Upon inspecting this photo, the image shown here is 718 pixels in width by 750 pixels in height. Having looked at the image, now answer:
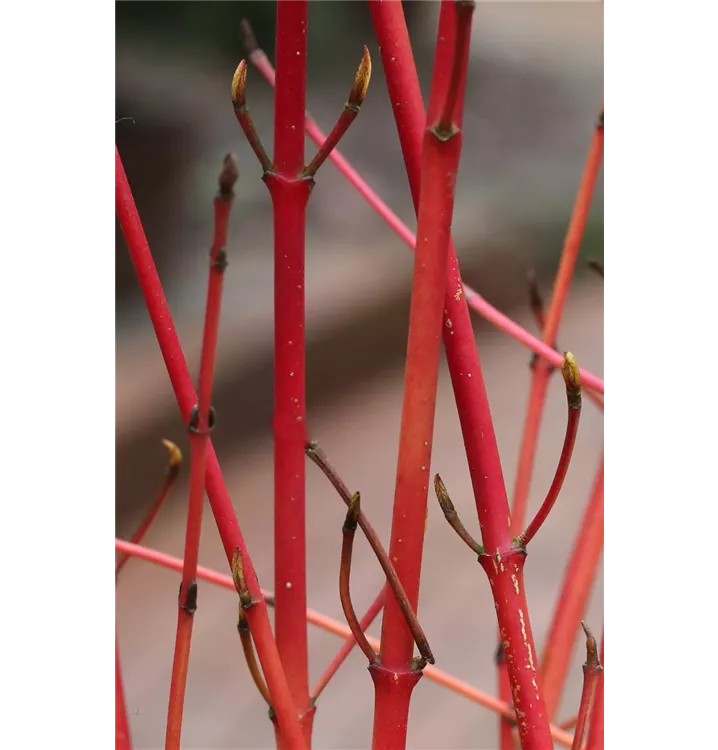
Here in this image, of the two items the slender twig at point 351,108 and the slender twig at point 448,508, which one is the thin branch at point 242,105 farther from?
the slender twig at point 448,508

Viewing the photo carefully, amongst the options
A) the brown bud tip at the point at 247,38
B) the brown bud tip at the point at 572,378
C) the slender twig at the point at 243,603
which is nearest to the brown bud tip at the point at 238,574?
the slender twig at the point at 243,603

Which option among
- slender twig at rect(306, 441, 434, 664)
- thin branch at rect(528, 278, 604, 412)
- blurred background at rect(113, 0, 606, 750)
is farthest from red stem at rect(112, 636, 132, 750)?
thin branch at rect(528, 278, 604, 412)

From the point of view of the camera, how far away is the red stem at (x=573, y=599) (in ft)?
1.34

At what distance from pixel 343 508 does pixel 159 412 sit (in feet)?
0.39

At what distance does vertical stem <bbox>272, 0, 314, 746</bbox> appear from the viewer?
0.26m

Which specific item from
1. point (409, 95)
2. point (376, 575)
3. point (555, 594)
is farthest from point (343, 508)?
point (409, 95)

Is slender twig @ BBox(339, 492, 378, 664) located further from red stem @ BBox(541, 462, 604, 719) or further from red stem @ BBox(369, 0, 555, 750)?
red stem @ BBox(541, 462, 604, 719)

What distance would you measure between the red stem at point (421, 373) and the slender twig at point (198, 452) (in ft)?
0.26

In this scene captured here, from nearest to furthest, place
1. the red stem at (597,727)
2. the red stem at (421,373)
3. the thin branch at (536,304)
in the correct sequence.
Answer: the red stem at (421,373), the red stem at (597,727), the thin branch at (536,304)

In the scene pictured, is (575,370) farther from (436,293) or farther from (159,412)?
(159,412)

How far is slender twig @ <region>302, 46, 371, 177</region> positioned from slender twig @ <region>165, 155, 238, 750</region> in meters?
0.05

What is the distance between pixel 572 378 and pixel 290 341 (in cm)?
10

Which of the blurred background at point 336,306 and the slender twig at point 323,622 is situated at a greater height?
the blurred background at point 336,306
